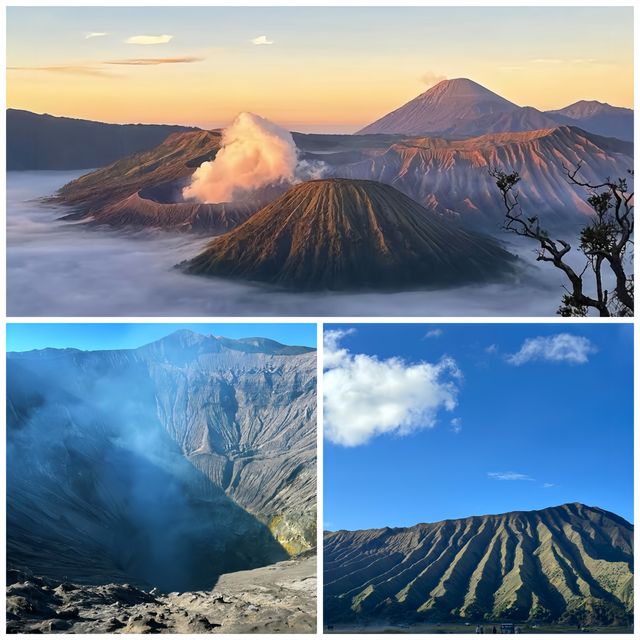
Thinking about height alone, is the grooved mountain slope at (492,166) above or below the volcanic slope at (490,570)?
above

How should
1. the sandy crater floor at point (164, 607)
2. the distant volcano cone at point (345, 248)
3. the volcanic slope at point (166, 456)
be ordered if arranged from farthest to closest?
the distant volcano cone at point (345, 248) → the volcanic slope at point (166, 456) → the sandy crater floor at point (164, 607)

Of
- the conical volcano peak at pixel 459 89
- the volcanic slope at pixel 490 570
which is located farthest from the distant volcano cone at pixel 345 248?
the volcanic slope at pixel 490 570

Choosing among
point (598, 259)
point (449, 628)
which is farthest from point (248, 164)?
point (449, 628)

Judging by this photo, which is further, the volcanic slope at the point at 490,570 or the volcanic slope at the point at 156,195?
the volcanic slope at the point at 156,195

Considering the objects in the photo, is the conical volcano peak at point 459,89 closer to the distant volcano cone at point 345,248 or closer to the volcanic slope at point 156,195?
the distant volcano cone at point 345,248

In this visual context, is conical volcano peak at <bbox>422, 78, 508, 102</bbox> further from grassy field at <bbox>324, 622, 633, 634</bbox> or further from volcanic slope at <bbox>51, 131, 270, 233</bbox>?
grassy field at <bbox>324, 622, 633, 634</bbox>

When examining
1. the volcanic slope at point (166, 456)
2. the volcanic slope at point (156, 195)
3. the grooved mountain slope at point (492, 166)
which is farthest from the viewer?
the volcanic slope at point (156, 195)
